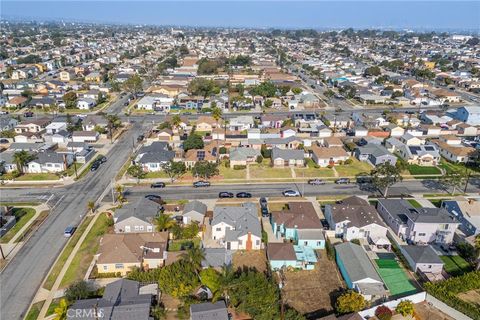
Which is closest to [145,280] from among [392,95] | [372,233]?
[372,233]

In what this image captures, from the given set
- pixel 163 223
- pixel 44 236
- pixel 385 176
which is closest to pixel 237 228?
pixel 163 223

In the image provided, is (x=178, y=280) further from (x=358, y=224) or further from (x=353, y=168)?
(x=353, y=168)

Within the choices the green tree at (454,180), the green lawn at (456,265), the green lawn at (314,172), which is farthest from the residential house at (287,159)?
the green lawn at (456,265)

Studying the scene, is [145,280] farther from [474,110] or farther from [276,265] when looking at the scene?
[474,110]

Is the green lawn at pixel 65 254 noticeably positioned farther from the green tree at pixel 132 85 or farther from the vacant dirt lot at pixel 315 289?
the green tree at pixel 132 85

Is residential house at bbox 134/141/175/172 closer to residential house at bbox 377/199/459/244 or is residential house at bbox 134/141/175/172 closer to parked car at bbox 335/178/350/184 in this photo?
parked car at bbox 335/178/350/184

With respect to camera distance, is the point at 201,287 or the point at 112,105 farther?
the point at 112,105

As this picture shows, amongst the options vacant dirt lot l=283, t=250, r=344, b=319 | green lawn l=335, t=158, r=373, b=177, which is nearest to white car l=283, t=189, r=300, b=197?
green lawn l=335, t=158, r=373, b=177
